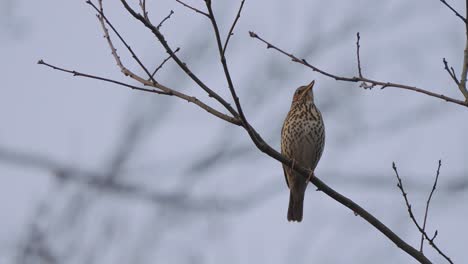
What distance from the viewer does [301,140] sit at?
8.24 m

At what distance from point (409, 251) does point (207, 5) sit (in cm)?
198

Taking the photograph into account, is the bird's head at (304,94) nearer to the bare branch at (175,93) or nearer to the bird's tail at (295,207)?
the bird's tail at (295,207)

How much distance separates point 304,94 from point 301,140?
615 mm

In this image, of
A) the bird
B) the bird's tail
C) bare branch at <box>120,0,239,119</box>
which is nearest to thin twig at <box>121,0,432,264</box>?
bare branch at <box>120,0,239,119</box>

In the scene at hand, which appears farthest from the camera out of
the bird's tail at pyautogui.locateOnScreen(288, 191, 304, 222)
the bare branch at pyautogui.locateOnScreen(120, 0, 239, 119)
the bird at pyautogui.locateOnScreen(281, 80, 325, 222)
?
the bird's tail at pyautogui.locateOnScreen(288, 191, 304, 222)

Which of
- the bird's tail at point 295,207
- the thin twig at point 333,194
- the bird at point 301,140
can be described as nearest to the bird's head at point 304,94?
the bird at point 301,140

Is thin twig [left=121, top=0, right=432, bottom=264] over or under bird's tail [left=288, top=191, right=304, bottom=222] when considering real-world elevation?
under

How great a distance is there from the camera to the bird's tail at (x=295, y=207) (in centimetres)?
862

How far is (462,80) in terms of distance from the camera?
15.9ft

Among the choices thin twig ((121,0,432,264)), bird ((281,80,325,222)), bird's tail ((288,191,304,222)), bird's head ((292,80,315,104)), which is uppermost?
bird's head ((292,80,315,104))

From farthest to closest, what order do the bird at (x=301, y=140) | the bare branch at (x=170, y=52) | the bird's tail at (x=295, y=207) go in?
the bird's tail at (x=295, y=207)
the bird at (x=301, y=140)
the bare branch at (x=170, y=52)

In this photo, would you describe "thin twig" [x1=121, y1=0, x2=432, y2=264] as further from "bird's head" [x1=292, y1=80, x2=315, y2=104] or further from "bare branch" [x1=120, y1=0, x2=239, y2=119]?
"bird's head" [x1=292, y1=80, x2=315, y2=104]

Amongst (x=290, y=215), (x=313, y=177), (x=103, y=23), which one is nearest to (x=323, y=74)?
(x=313, y=177)

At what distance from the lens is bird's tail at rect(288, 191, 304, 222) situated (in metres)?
8.62
